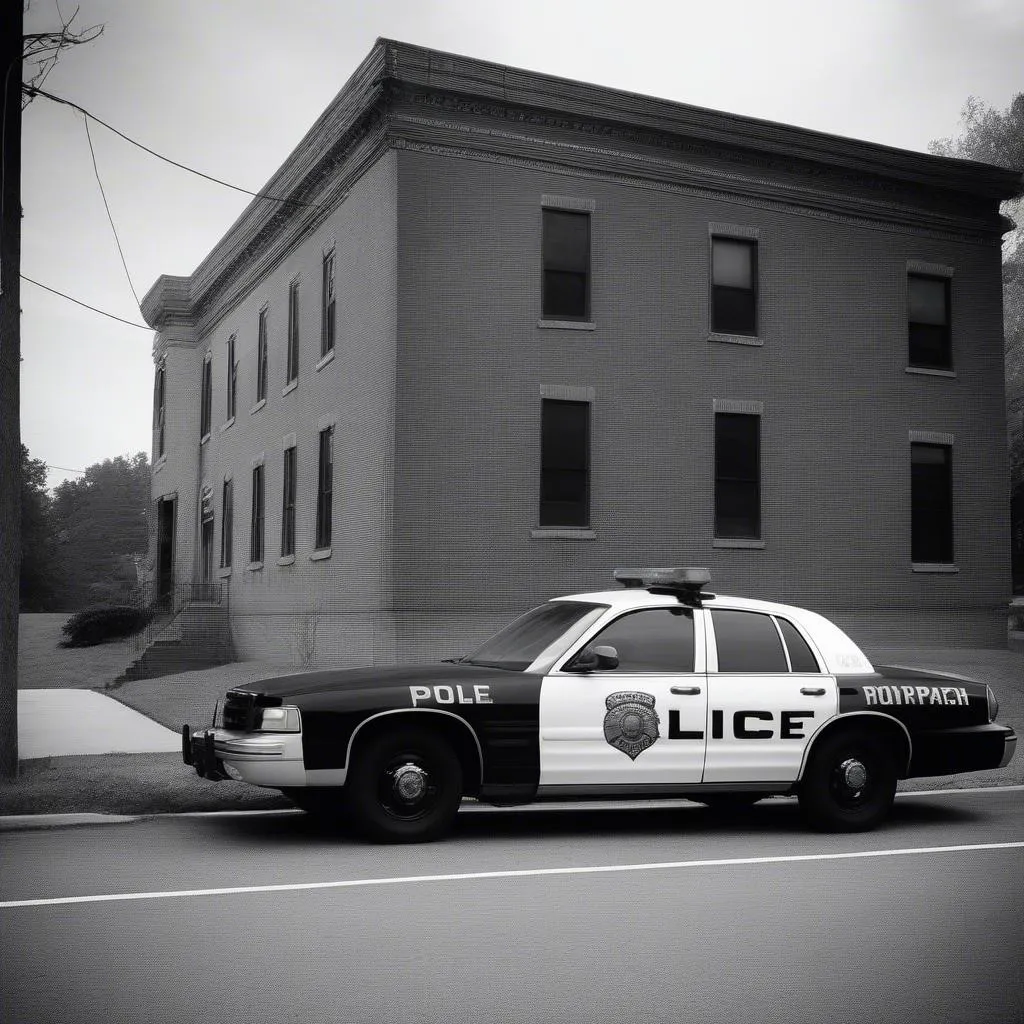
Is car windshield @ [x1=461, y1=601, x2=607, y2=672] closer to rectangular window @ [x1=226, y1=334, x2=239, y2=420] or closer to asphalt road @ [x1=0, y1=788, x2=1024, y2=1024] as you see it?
asphalt road @ [x1=0, y1=788, x2=1024, y2=1024]

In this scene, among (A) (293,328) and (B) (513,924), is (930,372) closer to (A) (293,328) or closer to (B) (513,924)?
(A) (293,328)

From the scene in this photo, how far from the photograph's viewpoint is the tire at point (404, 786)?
29.3ft

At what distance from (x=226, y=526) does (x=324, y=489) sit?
28.4 feet

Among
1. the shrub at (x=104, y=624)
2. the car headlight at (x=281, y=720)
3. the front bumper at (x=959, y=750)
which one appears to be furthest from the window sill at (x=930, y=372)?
the shrub at (x=104, y=624)

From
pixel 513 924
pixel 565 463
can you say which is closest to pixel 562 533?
pixel 565 463

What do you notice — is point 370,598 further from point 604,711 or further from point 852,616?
point 604,711

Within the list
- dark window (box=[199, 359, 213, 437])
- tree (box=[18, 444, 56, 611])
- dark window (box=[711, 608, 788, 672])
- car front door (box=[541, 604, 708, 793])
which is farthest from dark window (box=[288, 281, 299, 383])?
tree (box=[18, 444, 56, 611])

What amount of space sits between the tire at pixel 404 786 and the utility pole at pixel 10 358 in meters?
4.08

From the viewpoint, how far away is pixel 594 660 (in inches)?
372

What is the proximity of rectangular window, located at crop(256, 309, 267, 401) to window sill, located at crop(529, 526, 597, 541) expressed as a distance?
1001 centimetres

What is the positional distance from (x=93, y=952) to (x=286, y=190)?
23.3m

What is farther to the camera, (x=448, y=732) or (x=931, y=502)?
(x=931, y=502)

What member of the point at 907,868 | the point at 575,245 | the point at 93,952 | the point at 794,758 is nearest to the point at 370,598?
the point at 575,245

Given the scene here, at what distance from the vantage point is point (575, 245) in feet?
76.0
